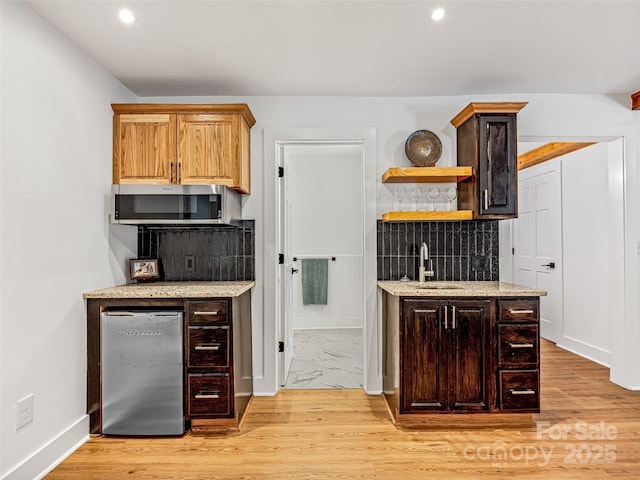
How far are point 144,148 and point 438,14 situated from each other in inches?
84.1

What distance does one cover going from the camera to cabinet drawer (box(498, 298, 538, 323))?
2.60m

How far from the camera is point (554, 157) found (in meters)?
4.74

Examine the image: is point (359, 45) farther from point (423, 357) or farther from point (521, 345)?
point (521, 345)

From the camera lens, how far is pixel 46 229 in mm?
2137

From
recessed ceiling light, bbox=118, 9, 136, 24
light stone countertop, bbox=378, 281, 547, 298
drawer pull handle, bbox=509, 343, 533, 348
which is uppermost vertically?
recessed ceiling light, bbox=118, 9, 136, 24

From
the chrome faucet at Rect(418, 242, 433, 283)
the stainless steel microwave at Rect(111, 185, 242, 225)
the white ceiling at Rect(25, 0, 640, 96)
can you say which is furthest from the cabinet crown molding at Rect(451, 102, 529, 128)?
the stainless steel microwave at Rect(111, 185, 242, 225)

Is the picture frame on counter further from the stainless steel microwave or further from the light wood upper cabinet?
the light wood upper cabinet

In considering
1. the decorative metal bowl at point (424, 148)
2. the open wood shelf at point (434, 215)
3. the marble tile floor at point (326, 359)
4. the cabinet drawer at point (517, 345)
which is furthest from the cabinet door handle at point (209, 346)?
the decorative metal bowl at point (424, 148)

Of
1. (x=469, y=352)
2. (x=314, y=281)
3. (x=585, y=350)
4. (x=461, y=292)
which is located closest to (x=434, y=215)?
(x=461, y=292)

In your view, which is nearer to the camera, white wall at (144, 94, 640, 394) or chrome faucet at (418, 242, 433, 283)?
chrome faucet at (418, 242, 433, 283)

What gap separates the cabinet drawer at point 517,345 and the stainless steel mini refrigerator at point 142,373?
2081 mm

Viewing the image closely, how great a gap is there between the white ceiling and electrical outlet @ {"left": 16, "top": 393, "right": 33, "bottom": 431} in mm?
1999

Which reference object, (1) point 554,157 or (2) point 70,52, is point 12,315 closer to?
(2) point 70,52

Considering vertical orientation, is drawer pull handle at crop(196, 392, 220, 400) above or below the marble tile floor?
above
